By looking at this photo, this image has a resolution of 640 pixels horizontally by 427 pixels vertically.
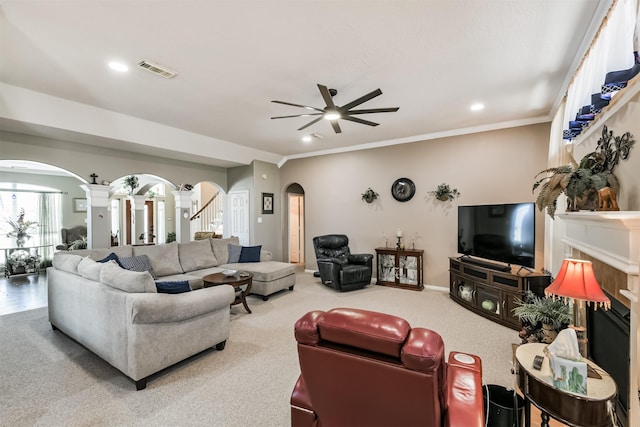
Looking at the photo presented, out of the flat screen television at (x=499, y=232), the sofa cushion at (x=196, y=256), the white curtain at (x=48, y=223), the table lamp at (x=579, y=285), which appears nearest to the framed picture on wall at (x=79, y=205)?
the white curtain at (x=48, y=223)

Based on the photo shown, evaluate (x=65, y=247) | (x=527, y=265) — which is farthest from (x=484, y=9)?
(x=65, y=247)

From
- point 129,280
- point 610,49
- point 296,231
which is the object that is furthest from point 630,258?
point 296,231

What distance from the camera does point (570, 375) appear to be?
55.3 inches

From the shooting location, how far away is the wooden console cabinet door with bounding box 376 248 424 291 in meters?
5.28

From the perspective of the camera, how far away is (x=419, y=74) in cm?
300

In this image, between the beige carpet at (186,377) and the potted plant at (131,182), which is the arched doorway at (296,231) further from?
the beige carpet at (186,377)

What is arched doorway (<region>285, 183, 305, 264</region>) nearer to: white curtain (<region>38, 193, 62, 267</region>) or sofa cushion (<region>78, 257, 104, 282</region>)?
sofa cushion (<region>78, 257, 104, 282</region>)

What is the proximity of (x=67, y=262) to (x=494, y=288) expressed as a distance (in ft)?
17.5

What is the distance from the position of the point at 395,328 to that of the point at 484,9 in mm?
2343

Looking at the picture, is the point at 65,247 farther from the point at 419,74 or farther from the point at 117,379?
the point at 419,74

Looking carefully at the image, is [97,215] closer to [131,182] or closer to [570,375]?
[131,182]

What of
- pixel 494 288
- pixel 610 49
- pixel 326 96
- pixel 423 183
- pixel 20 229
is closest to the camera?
pixel 610 49

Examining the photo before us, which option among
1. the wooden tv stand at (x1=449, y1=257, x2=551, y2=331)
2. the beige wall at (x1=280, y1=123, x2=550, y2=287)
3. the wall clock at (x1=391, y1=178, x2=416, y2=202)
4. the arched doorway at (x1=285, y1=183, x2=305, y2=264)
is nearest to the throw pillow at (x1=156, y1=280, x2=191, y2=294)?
the wooden tv stand at (x1=449, y1=257, x2=551, y2=331)

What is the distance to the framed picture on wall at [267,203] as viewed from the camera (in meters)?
6.85
